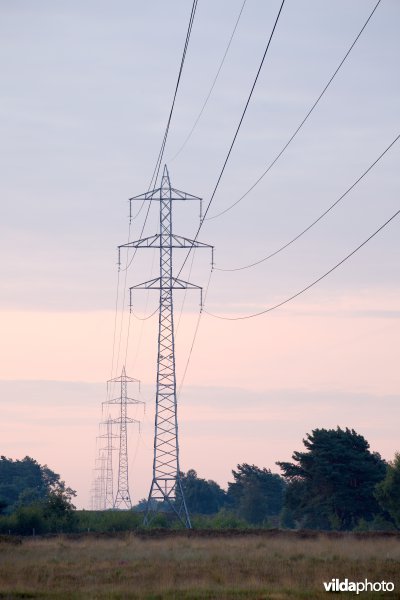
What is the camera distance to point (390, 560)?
4184cm

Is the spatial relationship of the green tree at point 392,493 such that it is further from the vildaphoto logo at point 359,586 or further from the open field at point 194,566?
the vildaphoto logo at point 359,586

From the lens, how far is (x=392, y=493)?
271ft

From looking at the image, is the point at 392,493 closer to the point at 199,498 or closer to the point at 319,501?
the point at 319,501

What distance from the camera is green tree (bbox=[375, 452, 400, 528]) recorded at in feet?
271

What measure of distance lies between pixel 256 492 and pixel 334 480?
65023mm

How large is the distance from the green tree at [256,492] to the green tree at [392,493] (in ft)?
210

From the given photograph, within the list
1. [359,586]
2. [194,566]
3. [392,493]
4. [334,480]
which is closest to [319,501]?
[334,480]

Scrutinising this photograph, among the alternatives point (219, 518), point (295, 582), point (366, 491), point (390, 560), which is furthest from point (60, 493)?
point (295, 582)

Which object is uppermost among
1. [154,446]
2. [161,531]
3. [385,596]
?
[154,446]

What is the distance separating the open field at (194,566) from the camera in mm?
32688

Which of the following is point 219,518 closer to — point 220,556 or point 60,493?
point 60,493

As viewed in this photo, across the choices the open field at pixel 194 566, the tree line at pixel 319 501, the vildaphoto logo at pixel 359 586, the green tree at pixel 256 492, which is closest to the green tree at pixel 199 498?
the green tree at pixel 256 492

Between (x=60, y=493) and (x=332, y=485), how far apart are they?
25.5m

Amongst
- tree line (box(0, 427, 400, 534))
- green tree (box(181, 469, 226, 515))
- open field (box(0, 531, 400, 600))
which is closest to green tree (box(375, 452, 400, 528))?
tree line (box(0, 427, 400, 534))
